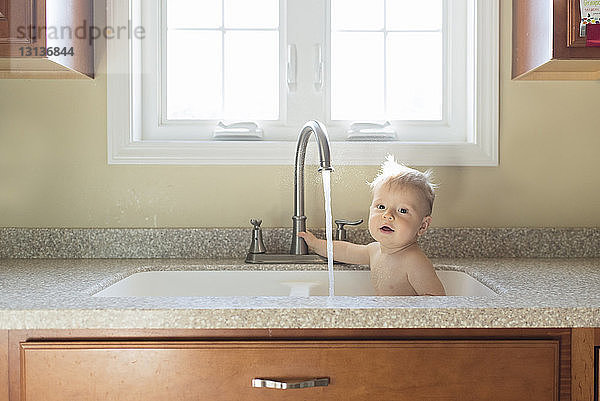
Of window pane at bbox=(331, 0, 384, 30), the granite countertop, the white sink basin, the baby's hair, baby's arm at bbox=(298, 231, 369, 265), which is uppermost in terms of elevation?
window pane at bbox=(331, 0, 384, 30)

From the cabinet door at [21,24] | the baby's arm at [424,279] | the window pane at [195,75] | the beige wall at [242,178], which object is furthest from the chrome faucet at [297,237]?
the cabinet door at [21,24]

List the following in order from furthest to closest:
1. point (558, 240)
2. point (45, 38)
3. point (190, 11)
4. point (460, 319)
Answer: point (190, 11), point (558, 240), point (45, 38), point (460, 319)

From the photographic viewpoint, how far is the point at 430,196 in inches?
67.8

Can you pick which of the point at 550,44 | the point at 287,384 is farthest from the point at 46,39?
the point at 550,44

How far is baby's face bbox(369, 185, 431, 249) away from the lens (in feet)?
5.54

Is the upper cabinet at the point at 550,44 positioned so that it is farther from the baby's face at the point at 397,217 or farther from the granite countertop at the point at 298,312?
the granite countertop at the point at 298,312

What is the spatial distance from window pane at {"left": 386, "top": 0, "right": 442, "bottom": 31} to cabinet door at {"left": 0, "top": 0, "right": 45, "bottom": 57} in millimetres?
1032

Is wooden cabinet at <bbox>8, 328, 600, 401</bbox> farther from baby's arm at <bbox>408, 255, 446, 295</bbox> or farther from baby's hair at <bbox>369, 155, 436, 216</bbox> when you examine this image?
baby's hair at <bbox>369, 155, 436, 216</bbox>

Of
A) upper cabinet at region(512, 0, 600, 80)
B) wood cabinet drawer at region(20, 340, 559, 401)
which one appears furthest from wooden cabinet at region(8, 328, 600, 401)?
upper cabinet at region(512, 0, 600, 80)

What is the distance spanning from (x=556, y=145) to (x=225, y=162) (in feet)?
3.11

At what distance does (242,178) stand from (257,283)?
34cm

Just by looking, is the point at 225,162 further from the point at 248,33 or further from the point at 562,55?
the point at 562,55

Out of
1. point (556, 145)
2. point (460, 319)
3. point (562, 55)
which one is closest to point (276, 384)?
point (460, 319)

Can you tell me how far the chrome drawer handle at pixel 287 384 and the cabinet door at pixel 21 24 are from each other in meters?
0.97
